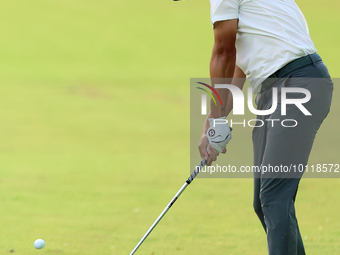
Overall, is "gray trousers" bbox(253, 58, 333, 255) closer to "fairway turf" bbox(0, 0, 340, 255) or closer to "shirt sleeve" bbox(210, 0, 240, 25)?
"shirt sleeve" bbox(210, 0, 240, 25)

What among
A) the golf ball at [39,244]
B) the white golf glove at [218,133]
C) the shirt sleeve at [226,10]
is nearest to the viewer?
the shirt sleeve at [226,10]

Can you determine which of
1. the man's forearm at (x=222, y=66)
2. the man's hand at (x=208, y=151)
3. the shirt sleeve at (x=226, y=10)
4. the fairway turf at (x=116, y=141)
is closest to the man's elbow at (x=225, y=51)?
the man's forearm at (x=222, y=66)

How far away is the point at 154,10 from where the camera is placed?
16734mm

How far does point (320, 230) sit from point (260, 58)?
229 cm

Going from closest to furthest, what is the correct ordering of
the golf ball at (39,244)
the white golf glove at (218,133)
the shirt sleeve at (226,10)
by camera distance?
the shirt sleeve at (226,10) → the white golf glove at (218,133) → the golf ball at (39,244)

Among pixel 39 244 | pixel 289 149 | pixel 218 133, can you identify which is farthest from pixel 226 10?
pixel 39 244

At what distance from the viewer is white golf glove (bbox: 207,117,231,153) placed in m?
2.77

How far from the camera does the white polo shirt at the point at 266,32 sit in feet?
8.31

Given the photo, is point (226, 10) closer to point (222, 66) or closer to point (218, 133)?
point (222, 66)

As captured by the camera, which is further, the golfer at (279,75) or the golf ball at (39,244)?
the golf ball at (39,244)

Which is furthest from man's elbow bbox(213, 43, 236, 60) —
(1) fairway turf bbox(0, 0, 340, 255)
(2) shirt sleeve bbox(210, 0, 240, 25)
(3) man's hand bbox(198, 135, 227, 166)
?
(1) fairway turf bbox(0, 0, 340, 255)

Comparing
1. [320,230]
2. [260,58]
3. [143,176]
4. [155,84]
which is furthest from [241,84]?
[155,84]

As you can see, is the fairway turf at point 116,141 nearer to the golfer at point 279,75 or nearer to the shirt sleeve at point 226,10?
the golfer at point 279,75

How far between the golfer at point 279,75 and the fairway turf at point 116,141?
1.29 meters
